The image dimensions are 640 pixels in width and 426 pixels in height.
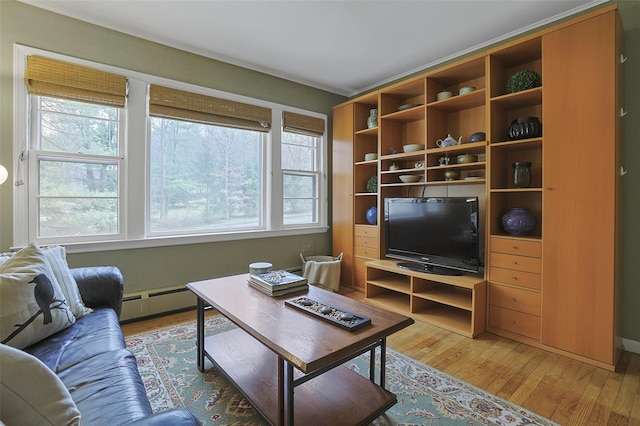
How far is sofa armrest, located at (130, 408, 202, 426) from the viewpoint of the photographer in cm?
79

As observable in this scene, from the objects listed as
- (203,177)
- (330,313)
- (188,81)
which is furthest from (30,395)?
(188,81)

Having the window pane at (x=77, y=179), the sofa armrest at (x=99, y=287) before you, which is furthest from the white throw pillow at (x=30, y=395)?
the window pane at (x=77, y=179)

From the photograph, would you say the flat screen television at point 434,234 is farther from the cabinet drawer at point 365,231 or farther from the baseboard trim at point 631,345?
the baseboard trim at point 631,345

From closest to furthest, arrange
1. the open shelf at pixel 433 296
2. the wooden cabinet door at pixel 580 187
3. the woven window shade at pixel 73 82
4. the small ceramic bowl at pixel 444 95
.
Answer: the wooden cabinet door at pixel 580 187, the woven window shade at pixel 73 82, the open shelf at pixel 433 296, the small ceramic bowl at pixel 444 95

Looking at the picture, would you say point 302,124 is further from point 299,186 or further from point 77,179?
point 77,179

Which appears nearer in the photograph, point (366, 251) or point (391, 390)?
point (391, 390)

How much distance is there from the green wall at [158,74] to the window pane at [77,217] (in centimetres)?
19

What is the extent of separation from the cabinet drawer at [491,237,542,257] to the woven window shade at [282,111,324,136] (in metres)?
2.45

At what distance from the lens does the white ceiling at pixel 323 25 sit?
7.79 ft

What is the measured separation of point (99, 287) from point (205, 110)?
1.92 m

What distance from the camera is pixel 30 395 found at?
69 cm

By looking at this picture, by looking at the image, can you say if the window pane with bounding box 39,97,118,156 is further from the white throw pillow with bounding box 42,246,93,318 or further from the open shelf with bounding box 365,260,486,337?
the open shelf with bounding box 365,260,486,337

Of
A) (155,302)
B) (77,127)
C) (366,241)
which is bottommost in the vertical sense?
(155,302)

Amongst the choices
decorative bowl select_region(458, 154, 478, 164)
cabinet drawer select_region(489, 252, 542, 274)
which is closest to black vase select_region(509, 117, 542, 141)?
decorative bowl select_region(458, 154, 478, 164)
